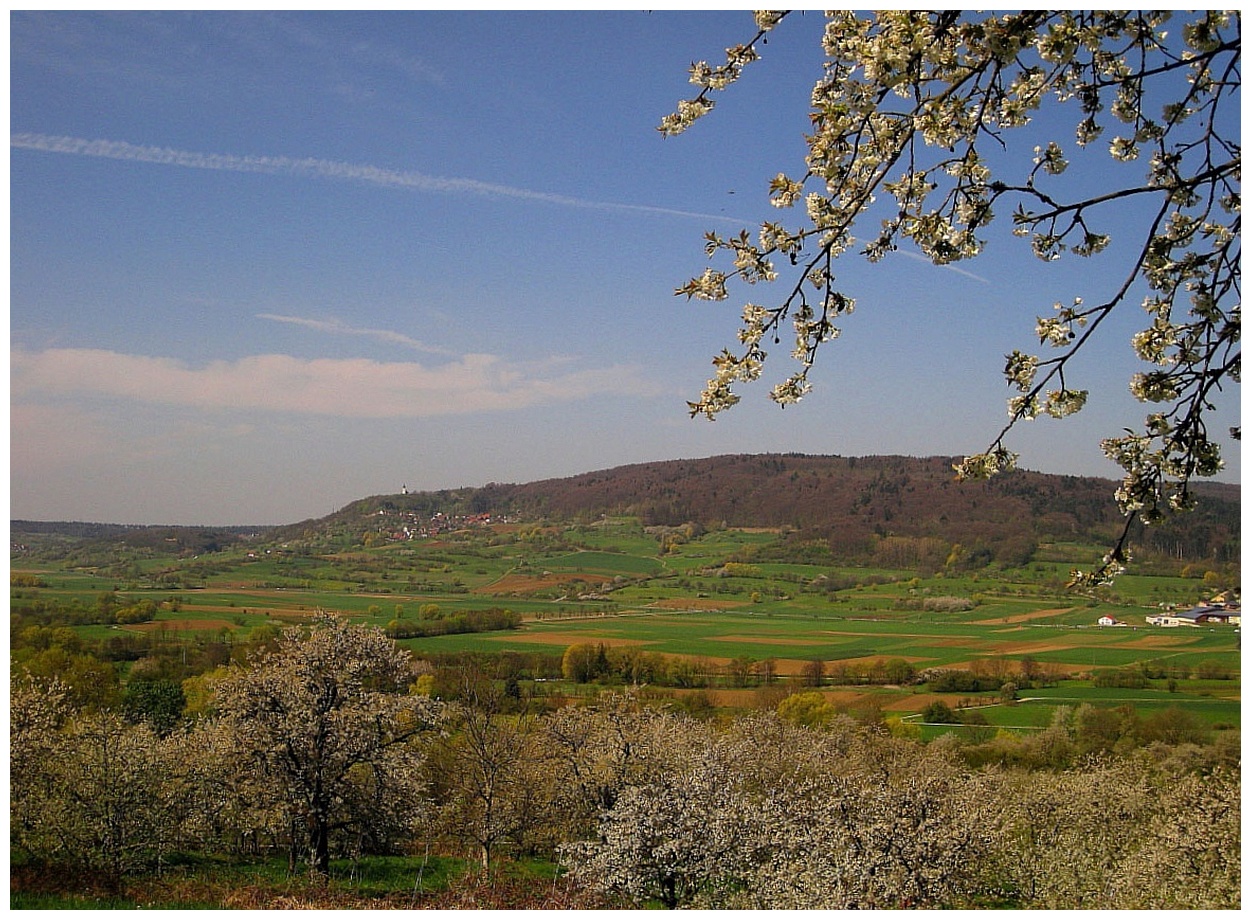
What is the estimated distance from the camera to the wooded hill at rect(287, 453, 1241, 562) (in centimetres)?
2589

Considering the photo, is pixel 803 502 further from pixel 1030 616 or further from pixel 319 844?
pixel 319 844

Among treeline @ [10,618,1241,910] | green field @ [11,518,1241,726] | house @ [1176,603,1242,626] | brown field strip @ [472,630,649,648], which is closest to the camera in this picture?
treeline @ [10,618,1241,910]

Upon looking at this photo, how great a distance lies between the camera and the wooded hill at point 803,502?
2589 centimetres

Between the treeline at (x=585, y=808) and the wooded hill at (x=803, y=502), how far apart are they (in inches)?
534

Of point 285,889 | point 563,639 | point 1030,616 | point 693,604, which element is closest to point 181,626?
point 563,639

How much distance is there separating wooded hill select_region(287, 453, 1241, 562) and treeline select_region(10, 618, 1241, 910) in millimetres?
13575

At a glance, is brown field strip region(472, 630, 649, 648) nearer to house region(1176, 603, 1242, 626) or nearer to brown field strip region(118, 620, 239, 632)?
brown field strip region(118, 620, 239, 632)

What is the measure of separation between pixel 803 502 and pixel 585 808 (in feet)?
78.7

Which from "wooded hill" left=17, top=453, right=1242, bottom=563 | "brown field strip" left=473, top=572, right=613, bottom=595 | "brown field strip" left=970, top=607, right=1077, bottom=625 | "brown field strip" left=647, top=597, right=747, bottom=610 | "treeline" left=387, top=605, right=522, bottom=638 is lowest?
"brown field strip" left=970, top=607, right=1077, bottom=625

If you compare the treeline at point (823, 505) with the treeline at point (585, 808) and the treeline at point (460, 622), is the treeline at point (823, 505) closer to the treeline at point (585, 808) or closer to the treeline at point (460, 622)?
the treeline at point (460, 622)

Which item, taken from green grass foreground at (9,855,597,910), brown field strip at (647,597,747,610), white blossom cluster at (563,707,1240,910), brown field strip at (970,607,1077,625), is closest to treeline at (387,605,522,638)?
brown field strip at (647,597,747,610)

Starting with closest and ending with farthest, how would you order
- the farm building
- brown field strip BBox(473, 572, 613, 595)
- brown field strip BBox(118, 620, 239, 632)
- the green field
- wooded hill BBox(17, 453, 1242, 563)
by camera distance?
the farm building < brown field strip BBox(118, 620, 239, 632) < the green field < wooded hill BBox(17, 453, 1242, 563) < brown field strip BBox(473, 572, 613, 595)

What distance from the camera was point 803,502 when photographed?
35.0 m

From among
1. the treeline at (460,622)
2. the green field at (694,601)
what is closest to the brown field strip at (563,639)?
the green field at (694,601)
